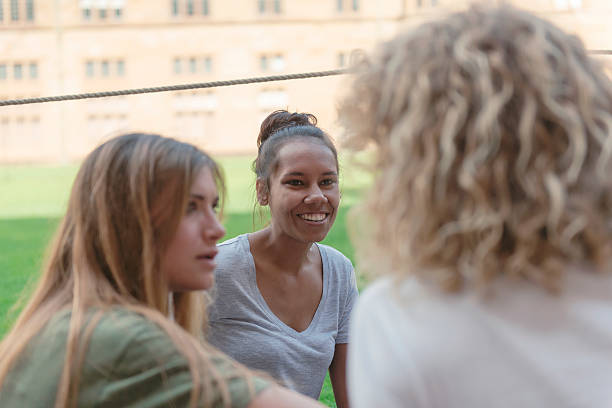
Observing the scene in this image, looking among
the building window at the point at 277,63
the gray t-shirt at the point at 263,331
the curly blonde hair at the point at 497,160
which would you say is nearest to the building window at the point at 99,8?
the building window at the point at 277,63

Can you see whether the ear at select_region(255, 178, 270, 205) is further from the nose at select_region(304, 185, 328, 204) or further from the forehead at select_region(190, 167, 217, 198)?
the forehead at select_region(190, 167, 217, 198)

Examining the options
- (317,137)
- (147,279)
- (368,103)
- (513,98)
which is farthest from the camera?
(317,137)

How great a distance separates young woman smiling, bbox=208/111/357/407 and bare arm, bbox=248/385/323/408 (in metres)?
1.11

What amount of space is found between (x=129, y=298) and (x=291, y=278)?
1292 millimetres

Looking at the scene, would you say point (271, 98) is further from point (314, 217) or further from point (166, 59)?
point (314, 217)

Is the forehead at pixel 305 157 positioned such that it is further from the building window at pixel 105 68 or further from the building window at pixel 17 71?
the building window at pixel 17 71

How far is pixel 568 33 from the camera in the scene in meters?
1.02

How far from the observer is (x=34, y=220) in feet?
48.4

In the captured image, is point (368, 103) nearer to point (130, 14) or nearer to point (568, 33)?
point (568, 33)

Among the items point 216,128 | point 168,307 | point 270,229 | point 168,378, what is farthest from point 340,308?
point 216,128

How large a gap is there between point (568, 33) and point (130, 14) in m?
42.8

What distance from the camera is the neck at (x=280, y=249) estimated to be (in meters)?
2.64

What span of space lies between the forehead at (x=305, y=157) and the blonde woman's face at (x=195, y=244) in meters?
1.23

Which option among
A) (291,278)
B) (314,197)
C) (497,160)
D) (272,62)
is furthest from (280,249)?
(272,62)
